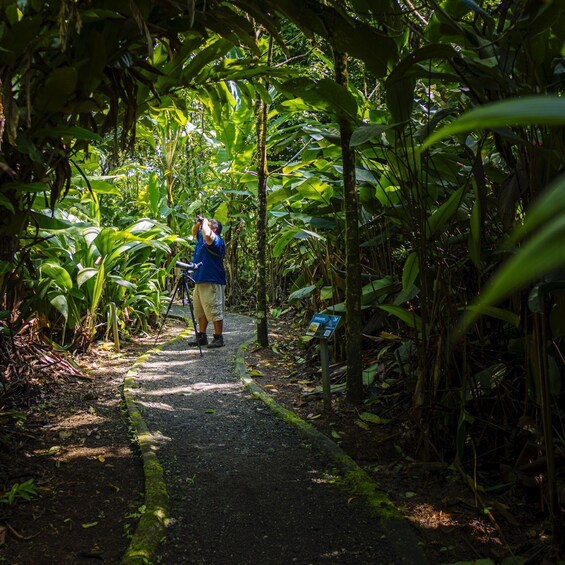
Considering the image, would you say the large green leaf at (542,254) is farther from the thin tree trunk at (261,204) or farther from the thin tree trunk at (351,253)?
the thin tree trunk at (261,204)

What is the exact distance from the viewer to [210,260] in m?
6.26

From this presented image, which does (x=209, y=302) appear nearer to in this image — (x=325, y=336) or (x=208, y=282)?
(x=208, y=282)

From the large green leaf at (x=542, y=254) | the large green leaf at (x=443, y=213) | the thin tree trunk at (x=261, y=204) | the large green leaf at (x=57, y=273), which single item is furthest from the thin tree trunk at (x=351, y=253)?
the large green leaf at (x=542, y=254)

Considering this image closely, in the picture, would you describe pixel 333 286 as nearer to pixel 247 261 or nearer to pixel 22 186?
pixel 22 186

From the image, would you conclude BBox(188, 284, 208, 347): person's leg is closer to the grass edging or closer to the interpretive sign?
the grass edging

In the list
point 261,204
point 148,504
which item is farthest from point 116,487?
point 261,204

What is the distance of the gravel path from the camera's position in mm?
2033

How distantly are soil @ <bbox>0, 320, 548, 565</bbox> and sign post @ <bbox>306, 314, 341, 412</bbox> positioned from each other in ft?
0.33

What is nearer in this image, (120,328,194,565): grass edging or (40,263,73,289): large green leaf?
(120,328,194,565): grass edging

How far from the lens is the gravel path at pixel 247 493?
6.67 feet

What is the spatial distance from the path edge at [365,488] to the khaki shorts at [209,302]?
2.40m

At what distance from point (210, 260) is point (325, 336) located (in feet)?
10.1

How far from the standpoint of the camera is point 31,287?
427 centimetres

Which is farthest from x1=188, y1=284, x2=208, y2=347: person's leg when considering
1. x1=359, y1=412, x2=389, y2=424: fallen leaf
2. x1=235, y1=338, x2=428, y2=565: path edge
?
x1=359, y1=412, x2=389, y2=424: fallen leaf
